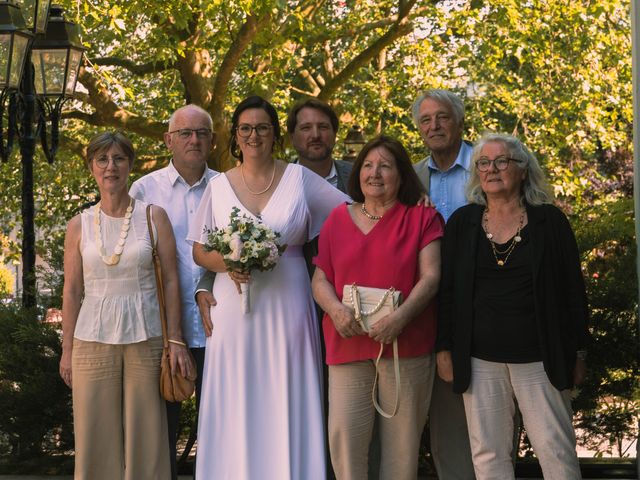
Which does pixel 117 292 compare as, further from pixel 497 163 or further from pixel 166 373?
pixel 497 163

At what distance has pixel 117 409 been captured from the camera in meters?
5.61

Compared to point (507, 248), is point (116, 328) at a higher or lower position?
lower

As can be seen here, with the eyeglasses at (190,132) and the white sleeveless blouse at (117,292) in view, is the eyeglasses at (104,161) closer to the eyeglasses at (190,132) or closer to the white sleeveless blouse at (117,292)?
the white sleeveless blouse at (117,292)

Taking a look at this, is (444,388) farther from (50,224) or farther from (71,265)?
(50,224)

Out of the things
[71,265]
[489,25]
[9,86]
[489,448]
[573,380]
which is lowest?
[489,448]

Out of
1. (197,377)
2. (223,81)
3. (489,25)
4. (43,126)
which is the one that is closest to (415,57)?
(489,25)

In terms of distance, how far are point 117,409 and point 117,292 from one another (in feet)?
2.25

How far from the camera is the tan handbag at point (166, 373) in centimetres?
557

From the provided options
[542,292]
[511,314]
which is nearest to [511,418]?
[511,314]

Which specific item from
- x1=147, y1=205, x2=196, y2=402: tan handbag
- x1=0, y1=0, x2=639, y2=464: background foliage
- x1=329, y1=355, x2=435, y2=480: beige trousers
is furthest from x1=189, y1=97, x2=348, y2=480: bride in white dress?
x1=0, y1=0, x2=639, y2=464: background foliage

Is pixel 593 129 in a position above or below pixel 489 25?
below

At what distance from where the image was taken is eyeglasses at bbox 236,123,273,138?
18.5 feet

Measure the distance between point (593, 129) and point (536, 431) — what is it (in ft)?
42.1

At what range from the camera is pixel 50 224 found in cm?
1884
